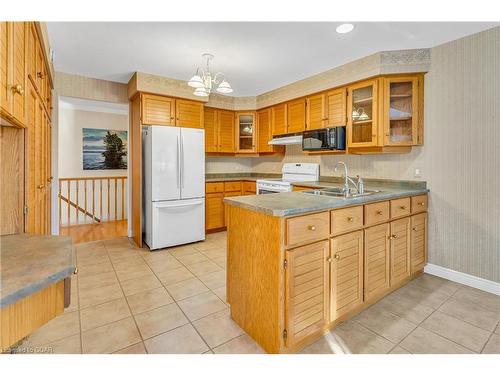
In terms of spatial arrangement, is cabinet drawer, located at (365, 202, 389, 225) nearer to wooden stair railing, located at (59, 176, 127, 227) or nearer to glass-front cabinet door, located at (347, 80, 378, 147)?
glass-front cabinet door, located at (347, 80, 378, 147)

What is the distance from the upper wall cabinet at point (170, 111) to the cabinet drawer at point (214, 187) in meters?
1.02

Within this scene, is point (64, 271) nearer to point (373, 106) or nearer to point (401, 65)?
point (373, 106)

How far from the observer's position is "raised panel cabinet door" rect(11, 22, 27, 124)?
1248 mm

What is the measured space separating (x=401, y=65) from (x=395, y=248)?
2004mm

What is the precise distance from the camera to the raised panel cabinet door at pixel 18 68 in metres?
1.25

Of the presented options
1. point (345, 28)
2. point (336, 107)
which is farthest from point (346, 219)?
point (336, 107)

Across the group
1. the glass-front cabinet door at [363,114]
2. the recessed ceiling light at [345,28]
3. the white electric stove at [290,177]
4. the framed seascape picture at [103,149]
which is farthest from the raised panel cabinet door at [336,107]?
the framed seascape picture at [103,149]

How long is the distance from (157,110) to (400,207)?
336cm

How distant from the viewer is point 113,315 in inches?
83.9

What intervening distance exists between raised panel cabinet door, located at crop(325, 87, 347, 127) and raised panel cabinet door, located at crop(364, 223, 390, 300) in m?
1.65

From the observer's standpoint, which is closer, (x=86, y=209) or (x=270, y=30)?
(x=270, y=30)

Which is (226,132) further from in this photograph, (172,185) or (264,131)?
(172,185)

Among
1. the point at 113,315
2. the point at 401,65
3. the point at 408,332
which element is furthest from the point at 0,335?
the point at 401,65

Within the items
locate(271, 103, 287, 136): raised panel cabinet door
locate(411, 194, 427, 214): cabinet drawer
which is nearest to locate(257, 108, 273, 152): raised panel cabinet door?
locate(271, 103, 287, 136): raised panel cabinet door
